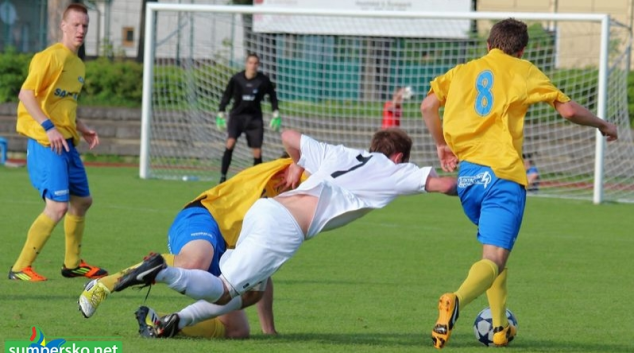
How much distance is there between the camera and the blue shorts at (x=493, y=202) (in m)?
6.93

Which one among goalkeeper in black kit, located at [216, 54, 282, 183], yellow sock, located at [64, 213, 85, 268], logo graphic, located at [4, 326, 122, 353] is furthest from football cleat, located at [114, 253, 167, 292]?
goalkeeper in black kit, located at [216, 54, 282, 183]

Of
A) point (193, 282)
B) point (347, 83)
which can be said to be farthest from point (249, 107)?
point (193, 282)

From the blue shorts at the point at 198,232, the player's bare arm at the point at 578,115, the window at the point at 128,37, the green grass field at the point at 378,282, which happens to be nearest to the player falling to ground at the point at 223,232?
the blue shorts at the point at 198,232

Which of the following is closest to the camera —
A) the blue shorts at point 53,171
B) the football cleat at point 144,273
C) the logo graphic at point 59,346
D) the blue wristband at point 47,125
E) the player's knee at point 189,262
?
the football cleat at point 144,273

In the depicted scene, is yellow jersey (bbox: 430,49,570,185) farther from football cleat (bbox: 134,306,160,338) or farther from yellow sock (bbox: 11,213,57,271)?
yellow sock (bbox: 11,213,57,271)

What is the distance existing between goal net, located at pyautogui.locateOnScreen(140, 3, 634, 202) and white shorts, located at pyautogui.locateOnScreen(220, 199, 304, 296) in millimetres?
13750

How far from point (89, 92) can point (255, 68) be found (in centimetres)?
922

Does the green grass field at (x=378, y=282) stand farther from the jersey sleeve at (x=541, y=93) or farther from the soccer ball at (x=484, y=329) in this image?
the jersey sleeve at (x=541, y=93)

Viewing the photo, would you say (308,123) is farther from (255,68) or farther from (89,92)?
(89,92)

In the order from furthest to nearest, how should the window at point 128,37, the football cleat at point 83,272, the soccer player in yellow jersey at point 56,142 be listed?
the window at point 128,37 < the football cleat at point 83,272 < the soccer player in yellow jersey at point 56,142

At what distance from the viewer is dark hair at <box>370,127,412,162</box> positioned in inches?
268

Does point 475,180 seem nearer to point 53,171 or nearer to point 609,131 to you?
point 609,131

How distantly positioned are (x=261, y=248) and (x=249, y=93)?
12919 millimetres

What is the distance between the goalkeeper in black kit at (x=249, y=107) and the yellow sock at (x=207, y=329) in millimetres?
12155
